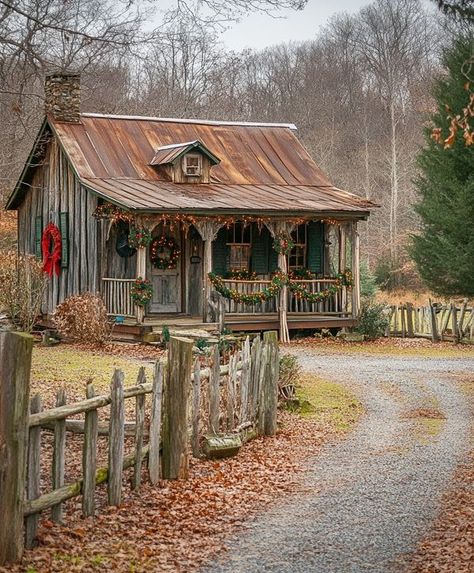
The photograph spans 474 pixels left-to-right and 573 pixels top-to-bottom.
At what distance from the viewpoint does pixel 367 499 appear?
994 cm

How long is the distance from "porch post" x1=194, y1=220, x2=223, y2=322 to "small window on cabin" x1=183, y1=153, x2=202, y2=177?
2.58m

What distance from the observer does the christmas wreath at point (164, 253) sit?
87.4ft

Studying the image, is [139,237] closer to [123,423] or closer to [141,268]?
[141,268]

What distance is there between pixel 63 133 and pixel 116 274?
167 inches

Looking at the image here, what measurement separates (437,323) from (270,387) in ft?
52.5

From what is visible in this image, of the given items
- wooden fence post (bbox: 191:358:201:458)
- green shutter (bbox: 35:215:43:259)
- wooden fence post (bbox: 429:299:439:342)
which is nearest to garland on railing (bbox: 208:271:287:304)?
wooden fence post (bbox: 429:299:439:342)

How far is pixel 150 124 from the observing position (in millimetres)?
30031

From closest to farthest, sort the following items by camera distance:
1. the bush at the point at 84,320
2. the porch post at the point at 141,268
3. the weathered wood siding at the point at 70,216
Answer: the bush at the point at 84,320 → the porch post at the point at 141,268 → the weathered wood siding at the point at 70,216

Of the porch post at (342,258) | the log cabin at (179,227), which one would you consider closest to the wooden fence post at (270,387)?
the log cabin at (179,227)

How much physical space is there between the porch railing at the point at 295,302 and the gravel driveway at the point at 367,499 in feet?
29.4

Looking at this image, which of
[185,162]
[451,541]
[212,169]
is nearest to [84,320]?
[185,162]

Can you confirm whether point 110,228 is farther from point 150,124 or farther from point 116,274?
point 150,124

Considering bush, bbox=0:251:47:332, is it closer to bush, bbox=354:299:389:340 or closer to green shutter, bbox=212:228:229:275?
green shutter, bbox=212:228:229:275

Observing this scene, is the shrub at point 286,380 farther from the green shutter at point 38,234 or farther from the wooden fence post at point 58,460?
the green shutter at point 38,234
